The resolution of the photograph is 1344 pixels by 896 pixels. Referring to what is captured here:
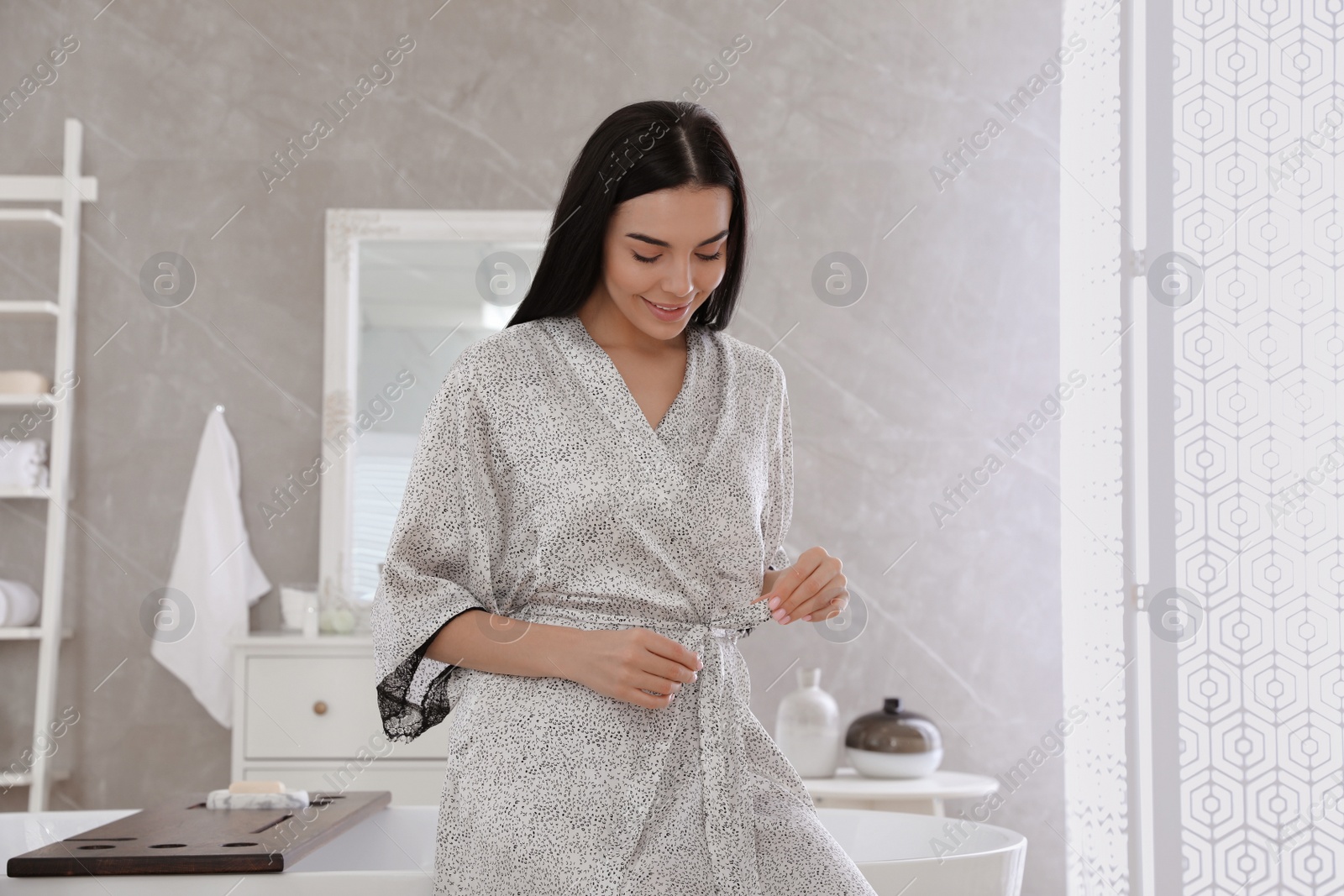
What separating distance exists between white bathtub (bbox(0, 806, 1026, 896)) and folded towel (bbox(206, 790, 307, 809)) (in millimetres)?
87

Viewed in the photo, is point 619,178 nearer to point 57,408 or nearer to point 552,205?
point 552,205

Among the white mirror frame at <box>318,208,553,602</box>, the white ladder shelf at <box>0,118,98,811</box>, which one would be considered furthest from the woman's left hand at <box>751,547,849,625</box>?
the white ladder shelf at <box>0,118,98,811</box>

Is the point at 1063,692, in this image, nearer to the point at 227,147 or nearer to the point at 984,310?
the point at 984,310

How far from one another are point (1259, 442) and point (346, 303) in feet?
7.59

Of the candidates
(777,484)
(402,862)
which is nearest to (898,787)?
(402,862)

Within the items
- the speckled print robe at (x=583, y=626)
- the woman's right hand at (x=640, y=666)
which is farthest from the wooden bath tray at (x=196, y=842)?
the woman's right hand at (x=640, y=666)

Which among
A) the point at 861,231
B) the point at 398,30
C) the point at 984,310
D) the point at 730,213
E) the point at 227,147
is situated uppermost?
the point at 398,30

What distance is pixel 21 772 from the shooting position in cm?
313

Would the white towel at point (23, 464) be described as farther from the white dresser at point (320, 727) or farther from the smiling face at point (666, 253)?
the smiling face at point (666, 253)

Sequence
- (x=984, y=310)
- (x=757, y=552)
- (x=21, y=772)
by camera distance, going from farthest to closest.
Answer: (x=984, y=310)
(x=21, y=772)
(x=757, y=552)

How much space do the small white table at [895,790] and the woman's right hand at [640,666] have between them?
1681mm

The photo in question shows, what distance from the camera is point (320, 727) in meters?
2.89

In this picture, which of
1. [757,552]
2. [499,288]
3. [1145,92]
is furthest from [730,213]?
[499,288]

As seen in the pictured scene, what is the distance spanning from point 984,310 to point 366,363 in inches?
68.7
